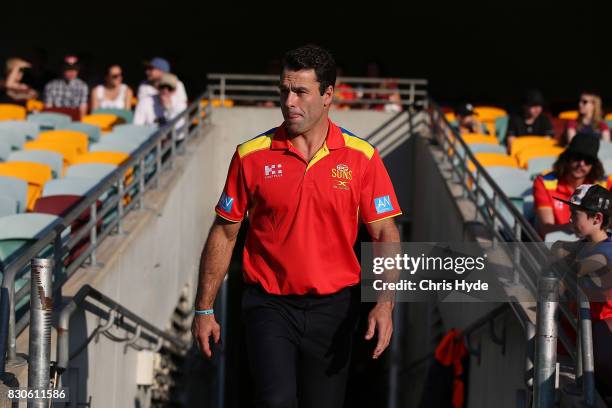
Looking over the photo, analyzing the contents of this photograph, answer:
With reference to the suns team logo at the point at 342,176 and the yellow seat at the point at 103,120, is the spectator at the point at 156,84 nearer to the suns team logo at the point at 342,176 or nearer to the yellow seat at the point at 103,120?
the yellow seat at the point at 103,120

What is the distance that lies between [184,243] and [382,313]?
23.4 feet

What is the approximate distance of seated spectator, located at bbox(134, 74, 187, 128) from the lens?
11797mm

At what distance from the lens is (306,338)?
4.32 m

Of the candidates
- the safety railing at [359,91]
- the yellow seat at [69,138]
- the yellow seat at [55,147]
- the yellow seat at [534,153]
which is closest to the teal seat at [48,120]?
the yellow seat at [69,138]

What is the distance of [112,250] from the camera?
7.35 metres

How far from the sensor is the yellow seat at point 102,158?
32.3 ft

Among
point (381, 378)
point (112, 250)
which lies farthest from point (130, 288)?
point (381, 378)

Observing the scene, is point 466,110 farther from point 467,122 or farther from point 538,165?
point 538,165

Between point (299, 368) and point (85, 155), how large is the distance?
611 centimetres

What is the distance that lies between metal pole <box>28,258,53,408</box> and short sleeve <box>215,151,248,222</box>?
825 mm

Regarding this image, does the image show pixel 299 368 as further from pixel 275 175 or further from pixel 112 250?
pixel 112 250

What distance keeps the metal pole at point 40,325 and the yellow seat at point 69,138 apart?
6402mm

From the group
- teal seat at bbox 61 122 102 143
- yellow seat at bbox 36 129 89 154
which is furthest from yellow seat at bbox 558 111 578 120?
yellow seat at bbox 36 129 89 154

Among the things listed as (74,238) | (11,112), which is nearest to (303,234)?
(74,238)
